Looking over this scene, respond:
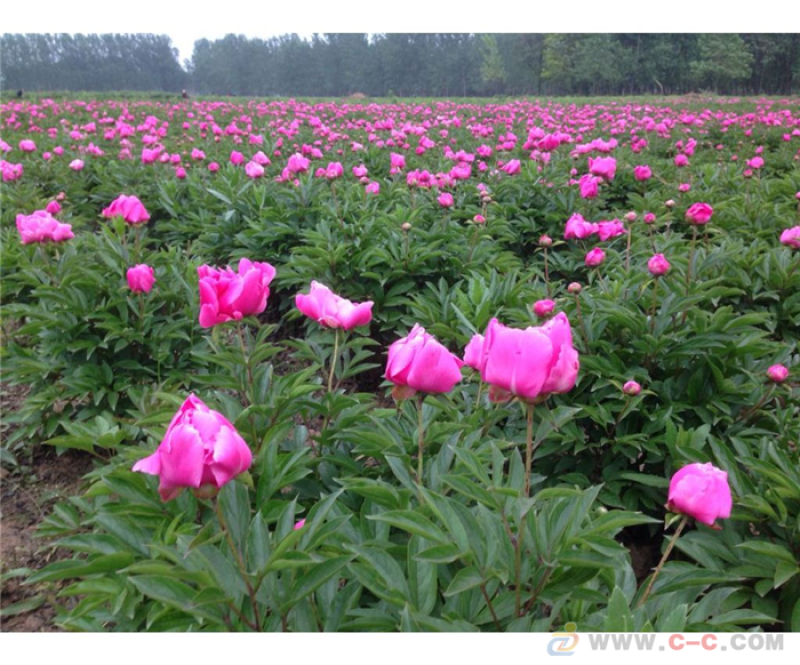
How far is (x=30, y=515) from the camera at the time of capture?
2.41m

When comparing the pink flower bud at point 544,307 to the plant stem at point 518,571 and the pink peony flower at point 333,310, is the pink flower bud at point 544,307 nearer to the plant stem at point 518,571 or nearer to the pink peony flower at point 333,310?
the pink peony flower at point 333,310

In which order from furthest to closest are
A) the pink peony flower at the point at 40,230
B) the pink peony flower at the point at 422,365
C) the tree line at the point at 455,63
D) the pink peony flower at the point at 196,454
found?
the tree line at the point at 455,63 < the pink peony flower at the point at 40,230 < the pink peony flower at the point at 422,365 < the pink peony flower at the point at 196,454

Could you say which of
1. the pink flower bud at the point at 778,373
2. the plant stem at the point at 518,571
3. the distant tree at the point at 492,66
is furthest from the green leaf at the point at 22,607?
the distant tree at the point at 492,66

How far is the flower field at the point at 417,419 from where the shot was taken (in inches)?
41.2

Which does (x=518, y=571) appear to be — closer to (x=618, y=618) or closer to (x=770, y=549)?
(x=618, y=618)

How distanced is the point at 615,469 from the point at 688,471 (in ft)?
3.00

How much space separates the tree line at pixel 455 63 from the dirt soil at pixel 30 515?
1959 centimetres

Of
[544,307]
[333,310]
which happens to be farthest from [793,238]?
[333,310]

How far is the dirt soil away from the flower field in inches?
1.9

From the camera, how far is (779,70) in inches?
985

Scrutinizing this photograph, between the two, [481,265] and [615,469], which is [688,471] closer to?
[615,469]

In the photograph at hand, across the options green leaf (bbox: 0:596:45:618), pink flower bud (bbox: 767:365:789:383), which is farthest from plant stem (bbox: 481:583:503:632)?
green leaf (bbox: 0:596:45:618)

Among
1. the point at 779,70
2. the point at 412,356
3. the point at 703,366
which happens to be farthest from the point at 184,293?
the point at 779,70

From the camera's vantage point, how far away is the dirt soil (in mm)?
1925
